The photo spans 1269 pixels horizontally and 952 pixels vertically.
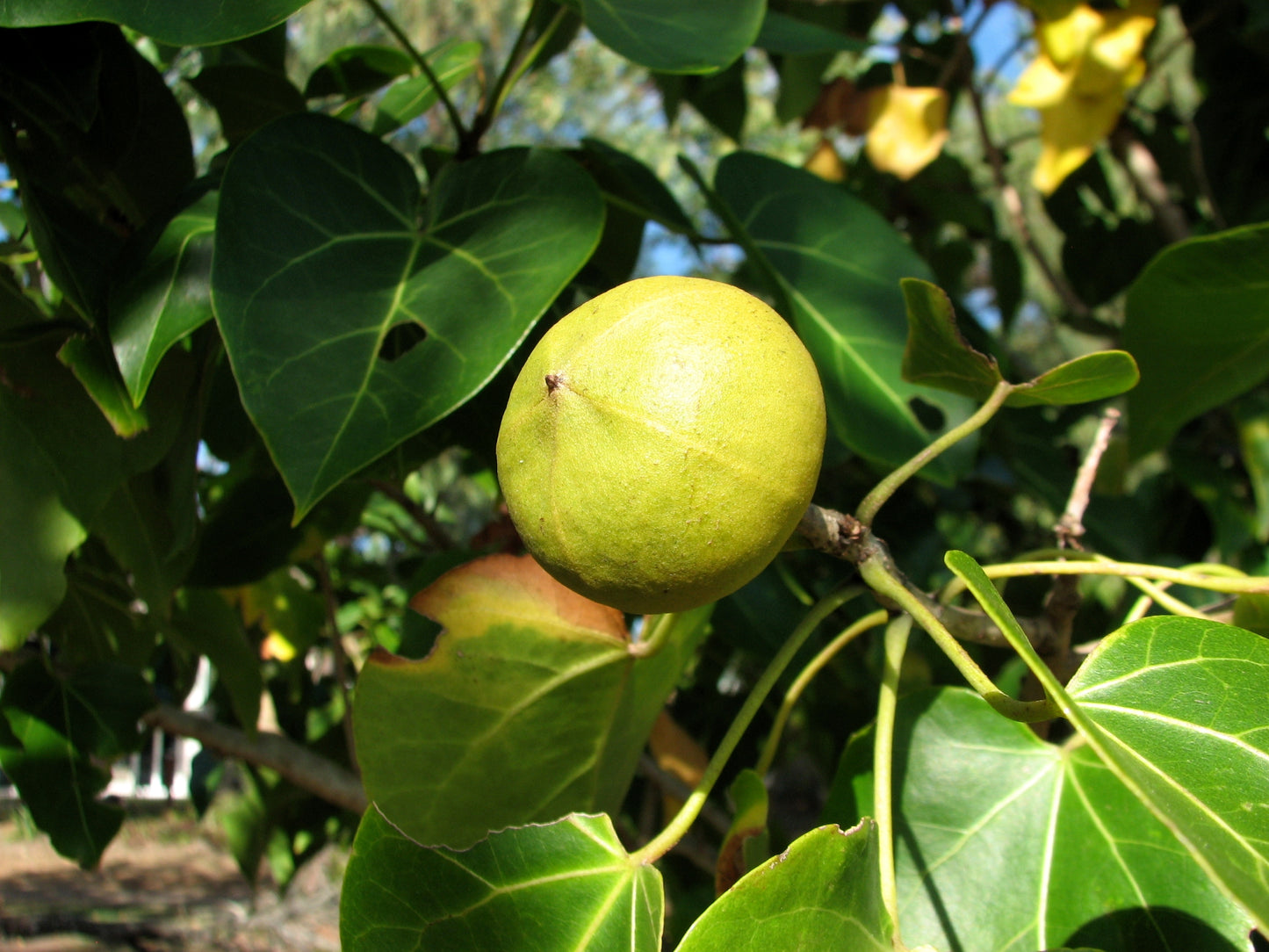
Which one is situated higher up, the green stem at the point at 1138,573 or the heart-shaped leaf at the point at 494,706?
the green stem at the point at 1138,573

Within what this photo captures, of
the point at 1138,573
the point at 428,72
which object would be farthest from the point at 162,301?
the point at 1138,573

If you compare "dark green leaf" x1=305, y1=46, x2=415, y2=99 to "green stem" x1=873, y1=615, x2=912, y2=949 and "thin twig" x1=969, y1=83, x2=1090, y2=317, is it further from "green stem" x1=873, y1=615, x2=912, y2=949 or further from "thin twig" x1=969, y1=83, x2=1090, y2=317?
"thin twig" x1=969, y1=83, x2=1090, y2=317

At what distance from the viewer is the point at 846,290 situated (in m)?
1.06

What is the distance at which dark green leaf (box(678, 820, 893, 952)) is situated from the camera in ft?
1.63

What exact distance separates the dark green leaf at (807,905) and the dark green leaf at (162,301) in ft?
1.69

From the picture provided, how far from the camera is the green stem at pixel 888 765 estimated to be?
58 centimetres

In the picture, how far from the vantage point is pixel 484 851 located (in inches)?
23.6

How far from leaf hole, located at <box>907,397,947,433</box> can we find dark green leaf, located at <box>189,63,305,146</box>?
2.30 ft

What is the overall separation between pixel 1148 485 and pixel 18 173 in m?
2.08

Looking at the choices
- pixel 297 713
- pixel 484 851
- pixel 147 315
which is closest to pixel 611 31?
pixel 147 315

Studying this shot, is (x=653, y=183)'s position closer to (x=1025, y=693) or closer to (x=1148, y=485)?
(x=1025, y=693)

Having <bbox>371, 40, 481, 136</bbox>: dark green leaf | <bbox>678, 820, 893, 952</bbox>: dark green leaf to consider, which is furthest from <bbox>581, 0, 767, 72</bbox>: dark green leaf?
<bbox>678, 820, 893, 952</bbox>: dark green leaf

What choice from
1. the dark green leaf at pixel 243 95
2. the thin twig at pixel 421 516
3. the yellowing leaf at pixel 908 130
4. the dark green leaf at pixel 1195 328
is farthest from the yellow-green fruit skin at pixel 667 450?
the yellowing leaf at pixel 908 130

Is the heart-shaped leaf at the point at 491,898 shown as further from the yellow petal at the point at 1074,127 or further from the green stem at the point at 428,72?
the yellow petal at the point at 1074,127
